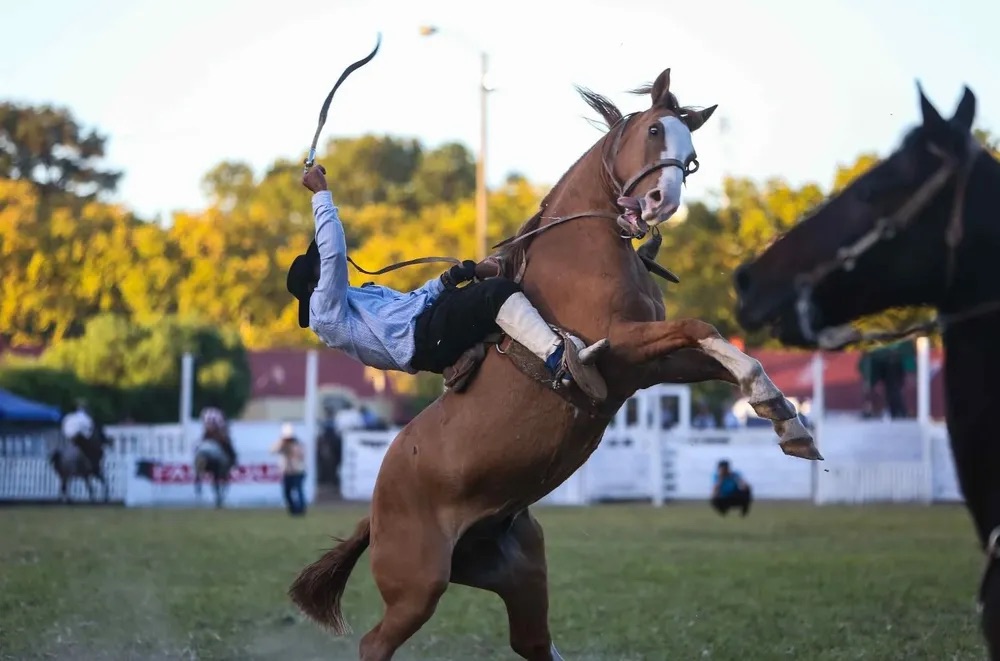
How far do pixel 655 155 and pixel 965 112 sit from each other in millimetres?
2583

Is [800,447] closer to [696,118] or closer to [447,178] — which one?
[696,118]

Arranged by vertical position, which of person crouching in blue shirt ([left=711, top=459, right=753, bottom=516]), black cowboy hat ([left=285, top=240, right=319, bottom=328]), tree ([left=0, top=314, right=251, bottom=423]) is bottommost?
person crouching in blue shirt ([left=711, top=459, right=753, bottom=516])

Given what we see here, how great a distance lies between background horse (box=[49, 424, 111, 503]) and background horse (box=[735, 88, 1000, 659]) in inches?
944

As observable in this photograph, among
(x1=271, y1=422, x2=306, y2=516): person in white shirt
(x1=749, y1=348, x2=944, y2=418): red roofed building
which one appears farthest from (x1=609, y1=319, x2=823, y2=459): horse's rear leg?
(x1=749, y1=348, x2=944, y2=418): red roofed building

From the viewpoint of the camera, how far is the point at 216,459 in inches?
1041

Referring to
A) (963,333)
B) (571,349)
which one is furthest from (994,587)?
(571,349)

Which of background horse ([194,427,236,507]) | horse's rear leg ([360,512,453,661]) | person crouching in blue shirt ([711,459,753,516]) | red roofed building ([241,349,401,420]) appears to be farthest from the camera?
red roofed building ([241,349,401,420])

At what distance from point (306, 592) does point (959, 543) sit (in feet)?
37.7

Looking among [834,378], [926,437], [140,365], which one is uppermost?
[834,378]

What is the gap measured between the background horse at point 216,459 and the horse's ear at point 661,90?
20.0 meters

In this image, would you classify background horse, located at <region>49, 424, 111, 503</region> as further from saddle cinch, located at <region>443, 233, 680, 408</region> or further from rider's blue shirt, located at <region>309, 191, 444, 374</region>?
saddle cinch, located at <region>443, 233, 680, 408</region>

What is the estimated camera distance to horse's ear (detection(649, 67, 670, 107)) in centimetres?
716

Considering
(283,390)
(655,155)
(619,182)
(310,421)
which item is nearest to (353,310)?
(619,182)

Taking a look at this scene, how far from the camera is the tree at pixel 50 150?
6209 centimetres
